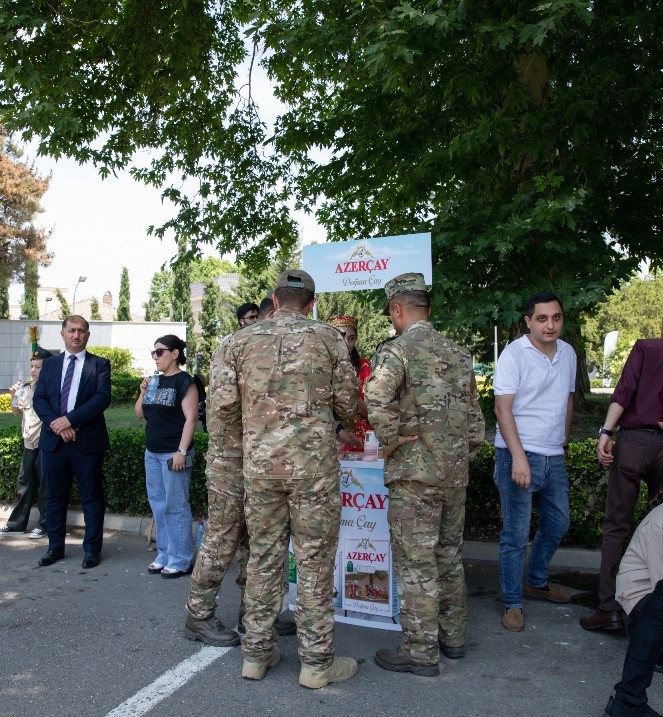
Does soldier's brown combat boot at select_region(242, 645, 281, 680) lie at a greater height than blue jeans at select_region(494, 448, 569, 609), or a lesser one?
lesser

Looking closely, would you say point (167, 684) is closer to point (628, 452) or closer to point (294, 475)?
point (294, 475)

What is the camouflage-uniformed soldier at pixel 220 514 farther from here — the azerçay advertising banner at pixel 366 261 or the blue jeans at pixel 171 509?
the azerçay advertising banner at pixel 366 261

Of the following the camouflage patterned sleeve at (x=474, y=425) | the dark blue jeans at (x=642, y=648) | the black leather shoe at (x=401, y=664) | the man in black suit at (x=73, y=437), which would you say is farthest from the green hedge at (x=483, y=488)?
the dark blue jeans at (x=642, y=648)

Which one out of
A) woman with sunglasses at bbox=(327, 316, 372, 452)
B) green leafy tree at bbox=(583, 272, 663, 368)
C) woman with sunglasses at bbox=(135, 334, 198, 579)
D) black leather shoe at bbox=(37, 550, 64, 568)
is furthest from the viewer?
green leafy tree at bbox=(583, 272, 663, 368)

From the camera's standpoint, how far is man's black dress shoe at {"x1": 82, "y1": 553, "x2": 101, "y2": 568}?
5.79 metres

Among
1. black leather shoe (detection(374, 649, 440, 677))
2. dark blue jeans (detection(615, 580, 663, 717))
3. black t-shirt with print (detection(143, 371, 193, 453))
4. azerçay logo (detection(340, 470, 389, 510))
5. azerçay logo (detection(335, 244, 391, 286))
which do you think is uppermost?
azerçay logo (detection(335, 244, 391, 286))

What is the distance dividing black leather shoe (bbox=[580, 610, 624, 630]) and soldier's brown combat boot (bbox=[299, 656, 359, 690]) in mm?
1548

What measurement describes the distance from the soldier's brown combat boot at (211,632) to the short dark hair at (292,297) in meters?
1.93

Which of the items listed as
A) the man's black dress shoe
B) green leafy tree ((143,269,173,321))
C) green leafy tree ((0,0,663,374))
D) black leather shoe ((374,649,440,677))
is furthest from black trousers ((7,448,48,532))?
green leafy tree ((143,269,173,321))

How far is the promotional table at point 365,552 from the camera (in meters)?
4.26

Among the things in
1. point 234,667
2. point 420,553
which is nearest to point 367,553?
point 420,553

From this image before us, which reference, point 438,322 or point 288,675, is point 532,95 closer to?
point 438,322

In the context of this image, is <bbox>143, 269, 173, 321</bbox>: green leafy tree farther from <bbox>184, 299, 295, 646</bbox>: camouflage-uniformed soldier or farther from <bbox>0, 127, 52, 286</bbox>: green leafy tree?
<bbox>184, 299, 295, 646</bbox>: camouflage-uniformed soldier

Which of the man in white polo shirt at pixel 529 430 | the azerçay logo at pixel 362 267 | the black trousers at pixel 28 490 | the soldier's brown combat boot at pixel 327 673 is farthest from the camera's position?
the black trousers at pixel 28 490
